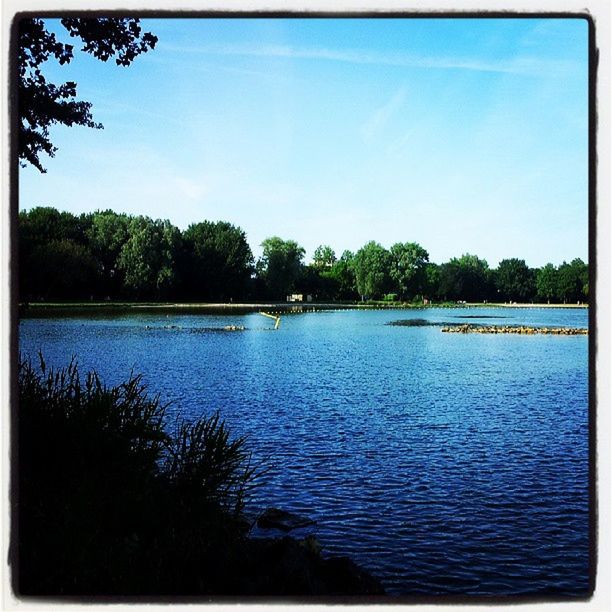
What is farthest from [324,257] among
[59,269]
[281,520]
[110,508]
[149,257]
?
[110,508]

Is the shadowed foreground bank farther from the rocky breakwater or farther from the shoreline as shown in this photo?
the rocky breakwater

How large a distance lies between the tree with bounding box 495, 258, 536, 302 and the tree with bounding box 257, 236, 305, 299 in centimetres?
2932

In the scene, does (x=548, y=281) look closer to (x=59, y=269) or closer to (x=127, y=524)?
(x=59, y=269)

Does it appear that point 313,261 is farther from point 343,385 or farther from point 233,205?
point 343,385

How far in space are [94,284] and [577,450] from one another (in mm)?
41592

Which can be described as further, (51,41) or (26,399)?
(51,41)

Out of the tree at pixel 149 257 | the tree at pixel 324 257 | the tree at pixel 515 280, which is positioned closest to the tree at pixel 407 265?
the tree at pixel 324 257

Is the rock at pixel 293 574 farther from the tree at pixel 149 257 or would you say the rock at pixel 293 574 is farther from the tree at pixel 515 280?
the tree at pixel 515 280

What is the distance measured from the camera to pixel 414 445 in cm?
1129

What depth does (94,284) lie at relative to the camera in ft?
158

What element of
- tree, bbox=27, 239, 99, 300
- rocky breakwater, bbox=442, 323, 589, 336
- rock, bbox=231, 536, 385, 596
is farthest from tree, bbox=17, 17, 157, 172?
rocky breakwater, bbox=442, 323, 589, 336

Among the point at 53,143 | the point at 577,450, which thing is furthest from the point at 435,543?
the point at 53,143

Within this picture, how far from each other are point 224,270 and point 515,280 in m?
36.0

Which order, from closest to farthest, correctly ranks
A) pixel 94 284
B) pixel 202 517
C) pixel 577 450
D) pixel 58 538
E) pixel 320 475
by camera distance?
1. pixel 58 538
2. pixel 202 517
3. pixel 320 475
4. pixel 577 450
5. pixel 94 284
